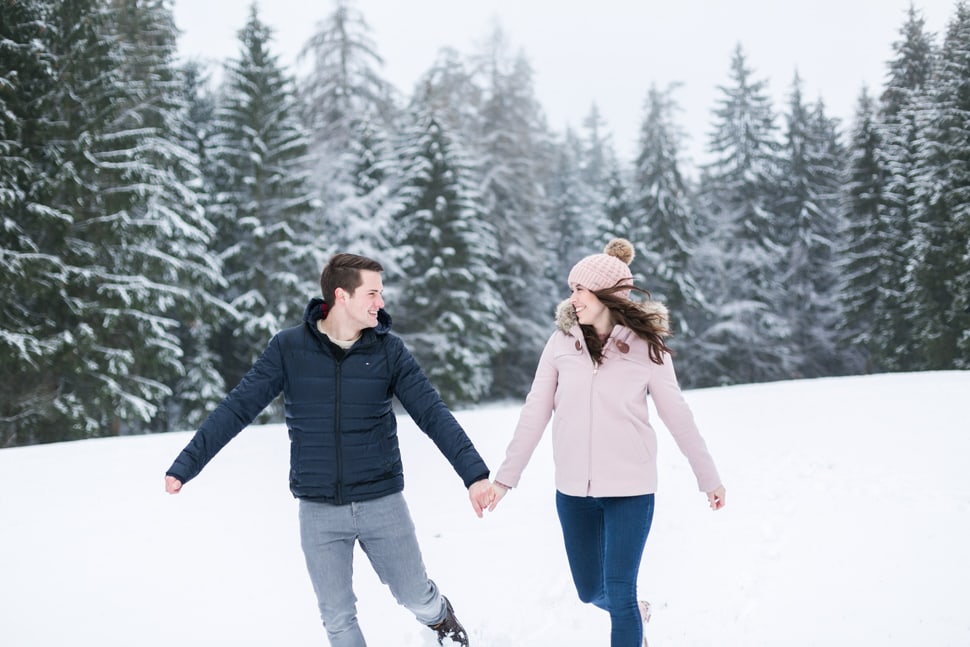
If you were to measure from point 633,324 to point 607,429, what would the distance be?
58cm

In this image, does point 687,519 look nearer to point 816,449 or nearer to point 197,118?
point 816,449

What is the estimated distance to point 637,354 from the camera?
402 centimetres

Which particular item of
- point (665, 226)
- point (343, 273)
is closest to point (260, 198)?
point (665, 226)

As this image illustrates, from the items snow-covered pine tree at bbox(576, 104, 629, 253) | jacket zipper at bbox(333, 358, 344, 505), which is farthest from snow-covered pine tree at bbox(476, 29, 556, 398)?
jacket zipper at bbox(333, 358, 344, 505)

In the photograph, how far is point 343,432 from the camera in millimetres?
3746

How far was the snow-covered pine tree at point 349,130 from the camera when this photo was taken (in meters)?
25.1

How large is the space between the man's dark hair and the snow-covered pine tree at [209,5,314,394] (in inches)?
763

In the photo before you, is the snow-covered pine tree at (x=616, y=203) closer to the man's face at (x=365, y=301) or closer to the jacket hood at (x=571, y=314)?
the jacket hood at (x=571, y=314)

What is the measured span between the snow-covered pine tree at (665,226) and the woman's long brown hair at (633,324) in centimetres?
2538

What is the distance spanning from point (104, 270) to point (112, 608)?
14.6 metres

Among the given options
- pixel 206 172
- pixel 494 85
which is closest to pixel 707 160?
pixel 494 85

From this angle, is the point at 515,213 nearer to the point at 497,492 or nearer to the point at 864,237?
the point at 864,237

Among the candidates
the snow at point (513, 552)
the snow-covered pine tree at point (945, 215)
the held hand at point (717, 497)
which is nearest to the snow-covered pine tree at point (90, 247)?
the snow at point (513, 552)

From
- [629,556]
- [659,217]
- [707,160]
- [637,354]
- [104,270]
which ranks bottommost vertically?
[629,556]
